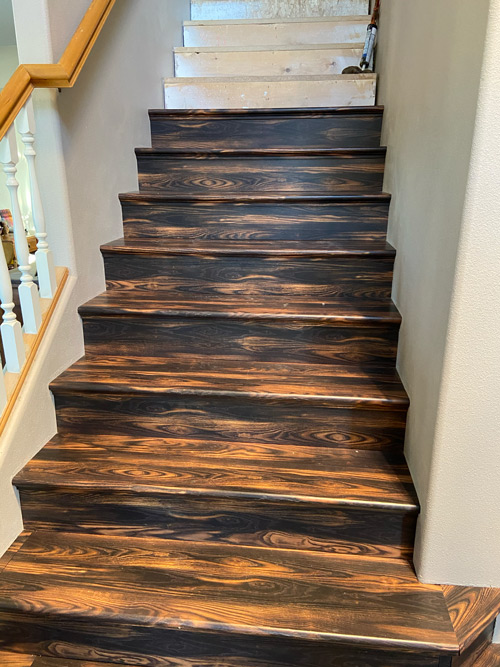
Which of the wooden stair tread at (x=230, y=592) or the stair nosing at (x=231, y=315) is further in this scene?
the stair nosing at (x=231, y=315)

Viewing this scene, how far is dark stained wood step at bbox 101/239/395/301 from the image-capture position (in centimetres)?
184

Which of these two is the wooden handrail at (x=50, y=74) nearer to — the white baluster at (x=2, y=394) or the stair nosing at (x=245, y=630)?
the white baluster at (x=2, y=394)

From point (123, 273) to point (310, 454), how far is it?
99cm

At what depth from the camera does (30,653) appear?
4.20 ft

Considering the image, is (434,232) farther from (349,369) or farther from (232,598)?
(232,598)

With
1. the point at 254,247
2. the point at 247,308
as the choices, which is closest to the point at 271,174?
the point at 254,247

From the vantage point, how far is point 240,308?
1.77 m

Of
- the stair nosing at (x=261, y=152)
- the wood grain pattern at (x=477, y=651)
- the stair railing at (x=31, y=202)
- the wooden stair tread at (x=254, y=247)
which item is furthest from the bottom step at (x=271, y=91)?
the wood grain pattern at (x=477, y=651)

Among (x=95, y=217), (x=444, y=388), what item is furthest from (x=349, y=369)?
(x=95, y=217)

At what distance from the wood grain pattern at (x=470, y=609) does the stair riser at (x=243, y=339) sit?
2.31 feet

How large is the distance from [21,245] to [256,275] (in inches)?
31.4

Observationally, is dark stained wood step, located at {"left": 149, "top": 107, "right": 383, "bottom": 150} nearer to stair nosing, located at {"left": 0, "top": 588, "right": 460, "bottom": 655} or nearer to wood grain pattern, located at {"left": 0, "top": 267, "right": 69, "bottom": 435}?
wood grain pattern, located at {"left": 0, "top": 267, "right": 69, "bottom": 435}

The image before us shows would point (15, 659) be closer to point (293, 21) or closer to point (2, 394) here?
point (2, 394)

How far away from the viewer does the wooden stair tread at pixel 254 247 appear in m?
1.83
